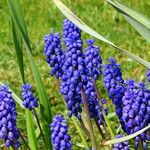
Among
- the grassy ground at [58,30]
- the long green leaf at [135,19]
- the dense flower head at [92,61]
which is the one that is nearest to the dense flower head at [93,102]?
the dense flower head at [92,61]

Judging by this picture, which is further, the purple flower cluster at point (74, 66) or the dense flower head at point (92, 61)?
the dense flower head at point (92, 61)

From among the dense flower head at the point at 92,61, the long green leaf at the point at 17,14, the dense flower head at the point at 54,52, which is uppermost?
the long green leaf at the point at 17,14

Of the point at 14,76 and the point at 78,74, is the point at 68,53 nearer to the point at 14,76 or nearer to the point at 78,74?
the point at 78,74

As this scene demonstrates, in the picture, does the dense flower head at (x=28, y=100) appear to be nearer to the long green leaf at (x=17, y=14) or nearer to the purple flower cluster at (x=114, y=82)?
the long green leaf at (x=17, y=14)

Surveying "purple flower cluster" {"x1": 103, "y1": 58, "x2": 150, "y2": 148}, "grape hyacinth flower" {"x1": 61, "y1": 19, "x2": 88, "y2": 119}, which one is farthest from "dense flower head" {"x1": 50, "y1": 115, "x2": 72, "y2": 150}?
"purple flower cluster" {"x1": 103, "y1": 58, "x2": 150, "y2": 148}

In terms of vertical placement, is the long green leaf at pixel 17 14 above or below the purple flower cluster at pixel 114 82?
above

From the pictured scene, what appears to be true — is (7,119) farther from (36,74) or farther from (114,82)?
(114,82)

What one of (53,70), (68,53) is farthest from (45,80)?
(68,53)

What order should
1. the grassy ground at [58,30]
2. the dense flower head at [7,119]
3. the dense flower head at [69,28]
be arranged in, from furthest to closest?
the grassy ground at [58,30] < the dense flower head at [69,28] < the dense flower head at [7,119]
